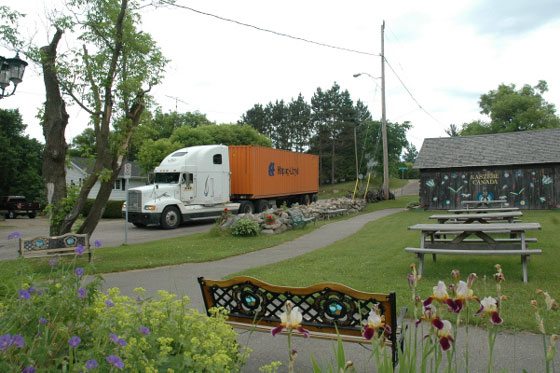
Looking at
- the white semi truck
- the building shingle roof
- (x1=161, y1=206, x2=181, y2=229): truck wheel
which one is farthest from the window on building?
the building shingle roof

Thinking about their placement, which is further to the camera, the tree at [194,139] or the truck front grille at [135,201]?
the tree at [194,139]

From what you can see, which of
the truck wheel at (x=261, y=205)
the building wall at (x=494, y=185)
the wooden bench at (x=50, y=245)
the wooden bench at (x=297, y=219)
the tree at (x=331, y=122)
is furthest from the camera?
the tree at (x=331, y=122)

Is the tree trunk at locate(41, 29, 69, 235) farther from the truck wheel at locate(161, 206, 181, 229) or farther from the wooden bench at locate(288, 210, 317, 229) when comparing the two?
the wooden bench at locate(288, 210, 317, 229)

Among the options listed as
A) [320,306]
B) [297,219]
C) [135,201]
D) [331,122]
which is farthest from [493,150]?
[331,122]

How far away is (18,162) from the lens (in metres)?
34.3

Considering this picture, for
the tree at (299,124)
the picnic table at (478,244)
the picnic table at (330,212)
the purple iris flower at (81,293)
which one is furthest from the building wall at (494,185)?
the tree at (299,124)

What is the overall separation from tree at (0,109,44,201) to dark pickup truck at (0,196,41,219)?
14.0 ft

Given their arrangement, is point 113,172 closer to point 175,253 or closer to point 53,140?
point 53,140

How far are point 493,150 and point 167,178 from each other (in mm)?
18373

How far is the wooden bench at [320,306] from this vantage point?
3.14 m

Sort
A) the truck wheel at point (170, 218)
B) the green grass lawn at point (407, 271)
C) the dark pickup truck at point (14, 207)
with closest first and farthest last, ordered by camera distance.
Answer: the green grass lawn at point (407, 271) < the truck wheel at point (170, 218) < the dark pickup truck at point (14, 207)

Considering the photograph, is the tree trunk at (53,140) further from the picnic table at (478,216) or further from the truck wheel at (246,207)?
the truck wheel at (246,207)

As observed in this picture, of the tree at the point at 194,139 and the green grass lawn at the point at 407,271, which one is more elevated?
the tree at the point at 194,139

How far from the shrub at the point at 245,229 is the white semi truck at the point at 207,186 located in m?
5.26
